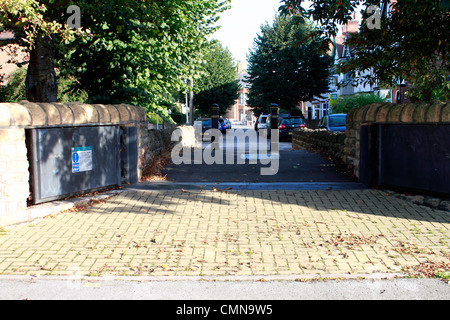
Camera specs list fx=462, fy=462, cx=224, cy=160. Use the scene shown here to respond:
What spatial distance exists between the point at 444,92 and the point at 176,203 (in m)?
8.22

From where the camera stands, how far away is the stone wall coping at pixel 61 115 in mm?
6496

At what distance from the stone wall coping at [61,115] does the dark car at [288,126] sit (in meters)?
22.3

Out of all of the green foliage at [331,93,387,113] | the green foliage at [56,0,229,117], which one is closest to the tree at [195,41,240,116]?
the green foliage at [331,93,387,113]

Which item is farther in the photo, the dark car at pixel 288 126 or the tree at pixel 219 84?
the tree at pixel 219 84

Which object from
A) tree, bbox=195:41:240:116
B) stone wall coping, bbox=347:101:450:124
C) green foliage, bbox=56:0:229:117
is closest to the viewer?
stone wall coping, bbox=347:101:450:124

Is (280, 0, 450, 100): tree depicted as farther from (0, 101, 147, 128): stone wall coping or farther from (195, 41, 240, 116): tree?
(195, 41, 240, 116): tree

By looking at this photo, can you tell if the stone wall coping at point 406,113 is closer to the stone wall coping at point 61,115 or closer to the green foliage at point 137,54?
the stone wall coping at point 61,115

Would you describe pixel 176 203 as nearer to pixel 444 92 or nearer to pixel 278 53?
pixel 444 92

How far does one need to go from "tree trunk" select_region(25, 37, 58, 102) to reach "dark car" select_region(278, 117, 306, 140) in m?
20.9

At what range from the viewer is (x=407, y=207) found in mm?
7414

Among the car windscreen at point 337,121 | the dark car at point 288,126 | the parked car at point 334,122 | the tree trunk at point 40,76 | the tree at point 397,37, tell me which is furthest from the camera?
the dark car at point 288,126

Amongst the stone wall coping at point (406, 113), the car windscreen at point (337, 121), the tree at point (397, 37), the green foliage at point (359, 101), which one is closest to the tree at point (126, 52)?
the tree at point (397, 37)

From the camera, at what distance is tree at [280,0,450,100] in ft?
32.2

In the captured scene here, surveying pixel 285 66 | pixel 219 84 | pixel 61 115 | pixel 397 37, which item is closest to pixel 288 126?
pixel 285 66
